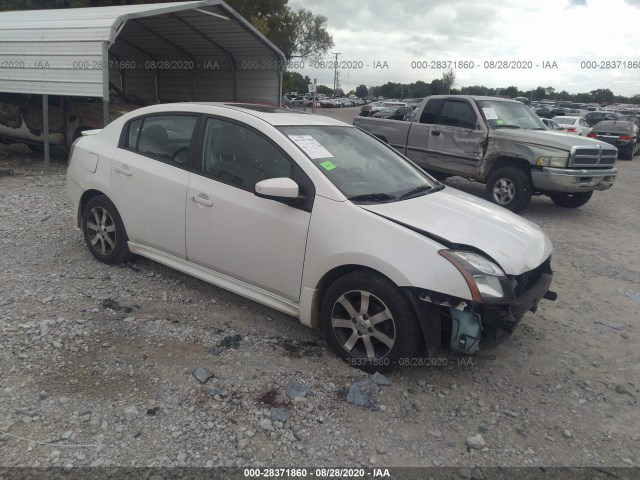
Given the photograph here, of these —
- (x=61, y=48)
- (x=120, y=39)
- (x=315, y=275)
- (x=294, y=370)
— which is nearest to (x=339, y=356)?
(x=294, y=370)

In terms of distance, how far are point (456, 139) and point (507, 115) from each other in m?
0.99

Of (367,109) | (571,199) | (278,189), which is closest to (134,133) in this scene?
(278,189)

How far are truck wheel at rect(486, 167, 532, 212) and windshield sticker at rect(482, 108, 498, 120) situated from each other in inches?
37.5

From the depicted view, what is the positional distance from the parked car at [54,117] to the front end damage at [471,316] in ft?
29.2

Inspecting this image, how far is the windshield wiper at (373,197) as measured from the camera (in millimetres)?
3424

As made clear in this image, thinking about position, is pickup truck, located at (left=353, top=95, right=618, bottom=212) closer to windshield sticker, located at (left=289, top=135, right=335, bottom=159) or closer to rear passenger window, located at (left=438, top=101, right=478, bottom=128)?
rear passenger window, located at (left=438, top=101, right=478, bottom=128)

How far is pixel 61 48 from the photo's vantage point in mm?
9062

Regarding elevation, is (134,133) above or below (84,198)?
above

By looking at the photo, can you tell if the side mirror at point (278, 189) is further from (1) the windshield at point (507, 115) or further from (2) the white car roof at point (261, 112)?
(1) the windshield at point (507, 115)

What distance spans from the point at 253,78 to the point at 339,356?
1146 centimetres

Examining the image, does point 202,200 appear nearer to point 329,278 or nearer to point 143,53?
point 329,278

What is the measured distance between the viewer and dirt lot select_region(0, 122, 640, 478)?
264 cm

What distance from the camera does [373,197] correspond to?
11.6ft

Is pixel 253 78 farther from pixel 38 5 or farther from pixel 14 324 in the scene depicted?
pixel 38 5
